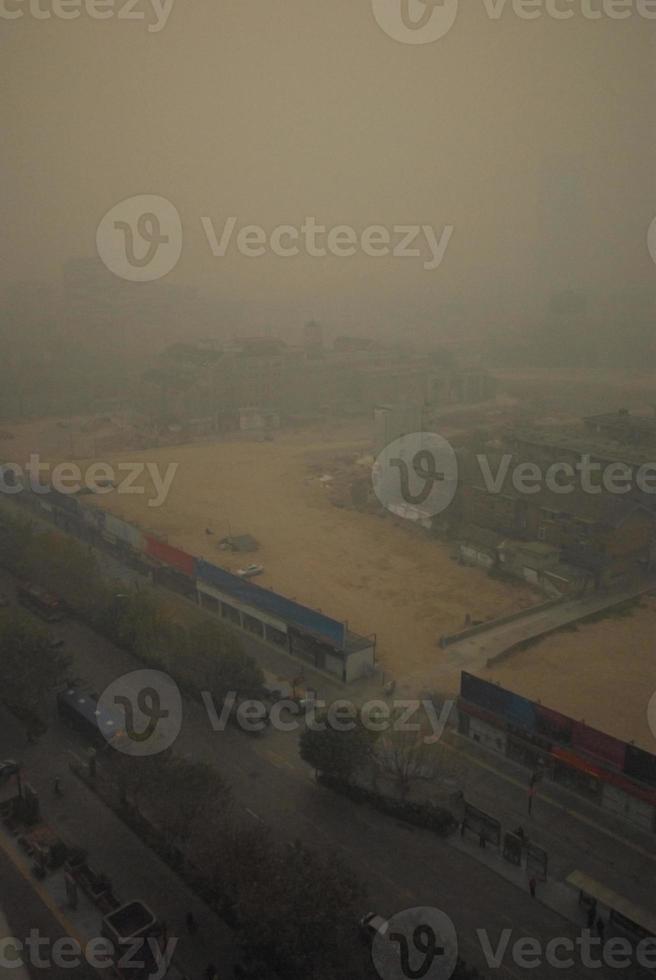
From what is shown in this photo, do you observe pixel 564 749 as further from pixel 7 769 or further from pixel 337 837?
pixel 7 769

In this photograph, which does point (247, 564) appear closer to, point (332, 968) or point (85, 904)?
point (85, 904)

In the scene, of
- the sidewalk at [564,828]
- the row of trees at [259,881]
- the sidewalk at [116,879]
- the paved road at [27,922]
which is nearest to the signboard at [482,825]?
the sidewalk at [564,828]

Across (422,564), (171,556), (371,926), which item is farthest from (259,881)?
(422,564)

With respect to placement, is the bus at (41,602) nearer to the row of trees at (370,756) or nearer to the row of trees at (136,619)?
the row of trees at (136,619)

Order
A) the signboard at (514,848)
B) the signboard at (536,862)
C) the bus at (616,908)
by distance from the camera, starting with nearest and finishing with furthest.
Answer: the bus at (616,908) < the signboard at (536,862) < the signboard at (514,848)

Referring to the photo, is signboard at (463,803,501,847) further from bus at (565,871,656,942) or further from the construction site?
the construction site

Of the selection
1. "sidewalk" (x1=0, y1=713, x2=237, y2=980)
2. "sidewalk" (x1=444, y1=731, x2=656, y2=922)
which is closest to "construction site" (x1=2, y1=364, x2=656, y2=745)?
"sidewalk" (x1=444, y1=731, x2=656, y2=922)
